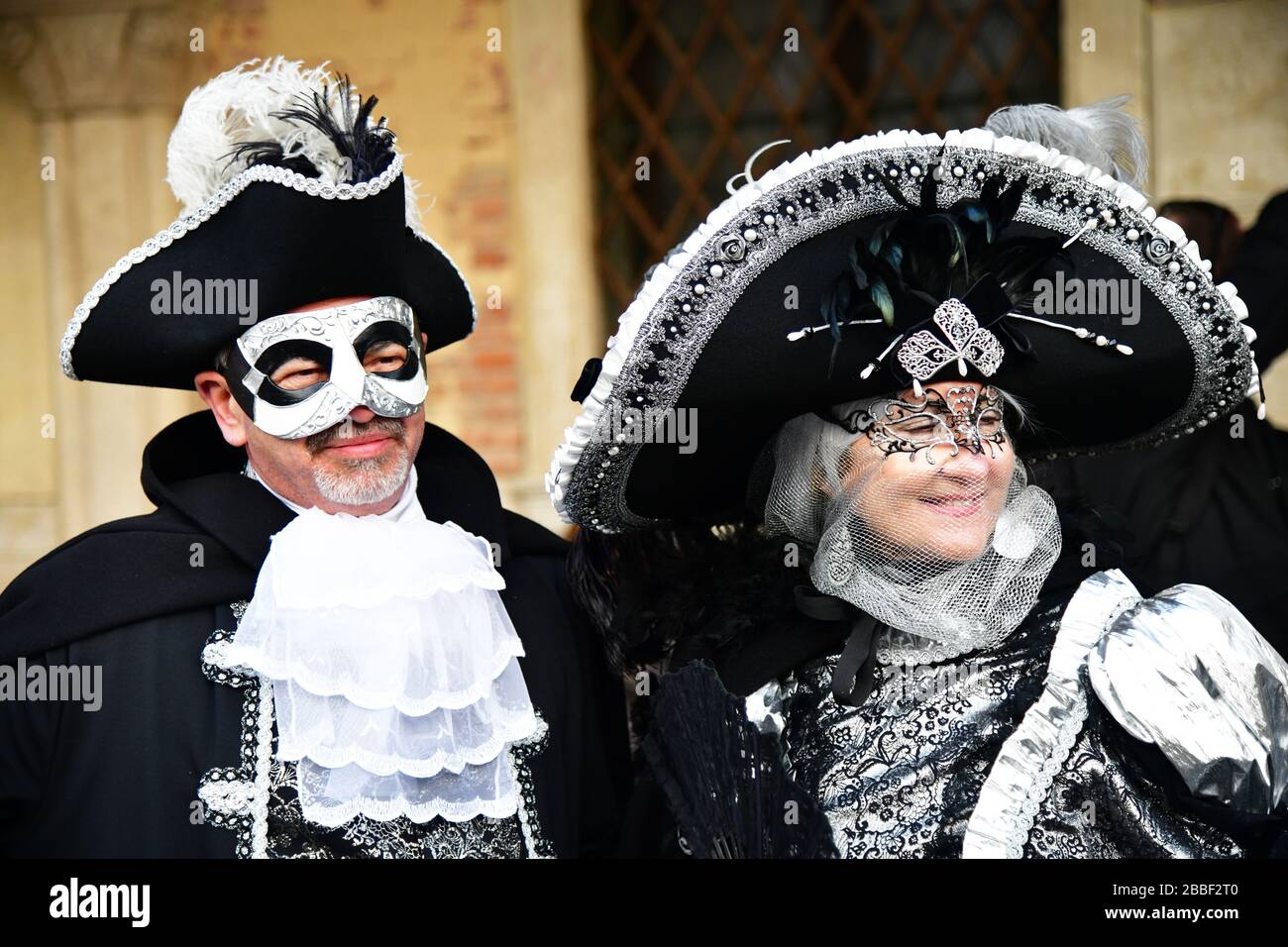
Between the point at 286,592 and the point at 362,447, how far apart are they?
291 mm

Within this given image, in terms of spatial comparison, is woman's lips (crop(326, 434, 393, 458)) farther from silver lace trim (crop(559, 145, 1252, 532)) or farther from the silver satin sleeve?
the silver satin sleeve

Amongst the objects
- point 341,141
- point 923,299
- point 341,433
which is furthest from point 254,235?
point 923,299

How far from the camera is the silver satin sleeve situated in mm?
2166

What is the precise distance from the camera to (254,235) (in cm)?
269

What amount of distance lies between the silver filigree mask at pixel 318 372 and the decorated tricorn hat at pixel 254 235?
0.15 feet

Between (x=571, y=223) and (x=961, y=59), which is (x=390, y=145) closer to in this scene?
(x=571, y=223)

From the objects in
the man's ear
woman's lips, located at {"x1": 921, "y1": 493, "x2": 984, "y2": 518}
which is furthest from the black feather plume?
woman's lips, located at {"x1": 921, "y1": 493, "x2": 984, "y2": 518}

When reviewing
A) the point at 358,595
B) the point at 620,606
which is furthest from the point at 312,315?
the point at 620,606

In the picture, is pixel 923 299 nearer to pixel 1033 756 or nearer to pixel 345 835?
pixel 1033 756

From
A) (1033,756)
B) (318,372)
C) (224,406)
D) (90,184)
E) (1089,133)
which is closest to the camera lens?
(1033,756)

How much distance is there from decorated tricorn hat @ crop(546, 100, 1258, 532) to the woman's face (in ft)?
0.14

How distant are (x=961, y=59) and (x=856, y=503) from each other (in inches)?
138

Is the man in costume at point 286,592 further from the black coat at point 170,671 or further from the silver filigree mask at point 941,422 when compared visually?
the silver filigree mask at point 941,422

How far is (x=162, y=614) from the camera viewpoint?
2.64 metres
